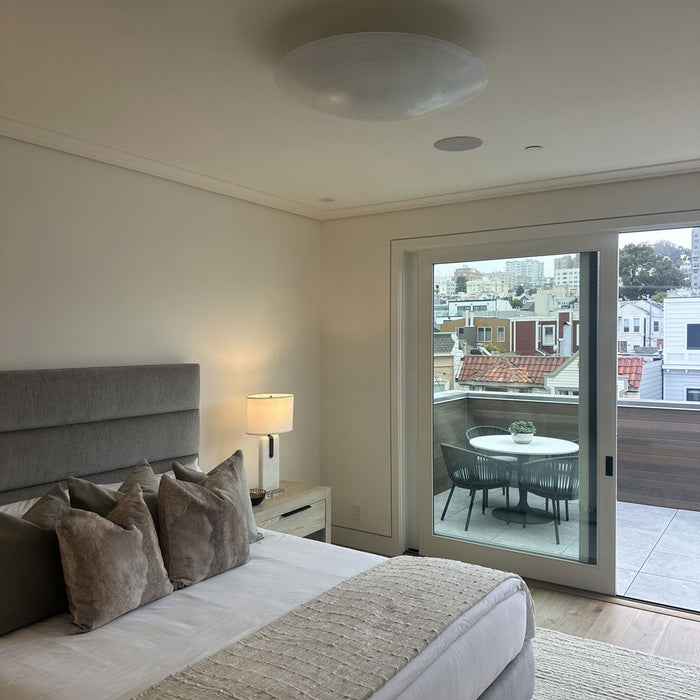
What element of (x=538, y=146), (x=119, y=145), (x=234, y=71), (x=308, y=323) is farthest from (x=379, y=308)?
(x=234, y=71)

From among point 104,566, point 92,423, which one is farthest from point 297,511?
point 104,566

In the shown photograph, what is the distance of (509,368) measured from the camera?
4.18 m

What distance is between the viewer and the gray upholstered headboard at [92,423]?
8.82 ft

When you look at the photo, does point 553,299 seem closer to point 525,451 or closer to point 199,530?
point 525,451

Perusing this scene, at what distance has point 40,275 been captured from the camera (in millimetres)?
2959

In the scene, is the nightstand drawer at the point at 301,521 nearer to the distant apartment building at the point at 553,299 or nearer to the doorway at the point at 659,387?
the distant apartment building at the point at 553,299

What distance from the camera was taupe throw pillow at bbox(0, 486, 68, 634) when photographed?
2.09 m

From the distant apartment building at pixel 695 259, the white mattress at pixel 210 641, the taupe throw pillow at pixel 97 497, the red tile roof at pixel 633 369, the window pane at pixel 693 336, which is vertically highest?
the distant apartment building at pixel 695 259

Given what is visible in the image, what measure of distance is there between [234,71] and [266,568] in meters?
2.00

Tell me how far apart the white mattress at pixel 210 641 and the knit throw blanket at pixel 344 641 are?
0.05 m

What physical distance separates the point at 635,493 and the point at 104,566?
17.3 feet

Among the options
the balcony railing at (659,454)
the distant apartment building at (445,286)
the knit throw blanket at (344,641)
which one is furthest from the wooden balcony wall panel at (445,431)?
the balcony railing at (659,454)

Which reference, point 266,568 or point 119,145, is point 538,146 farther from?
point 266,568

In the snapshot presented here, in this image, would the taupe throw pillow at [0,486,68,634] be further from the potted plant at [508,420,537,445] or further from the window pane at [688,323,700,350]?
the window pane at [688,323,700,350]
